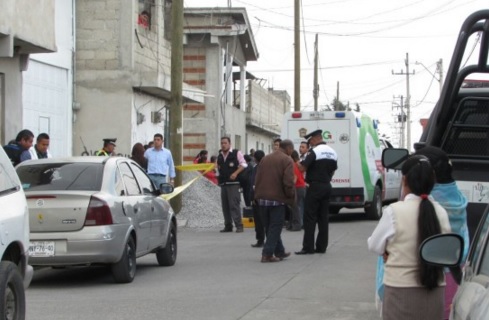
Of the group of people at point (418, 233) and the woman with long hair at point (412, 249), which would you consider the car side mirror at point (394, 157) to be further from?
the woman with long hair at point (412, 249)

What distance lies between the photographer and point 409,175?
5.22 meters

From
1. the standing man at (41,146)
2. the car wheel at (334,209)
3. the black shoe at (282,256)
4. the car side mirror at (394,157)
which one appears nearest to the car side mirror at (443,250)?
the car side mirror at (394,157)

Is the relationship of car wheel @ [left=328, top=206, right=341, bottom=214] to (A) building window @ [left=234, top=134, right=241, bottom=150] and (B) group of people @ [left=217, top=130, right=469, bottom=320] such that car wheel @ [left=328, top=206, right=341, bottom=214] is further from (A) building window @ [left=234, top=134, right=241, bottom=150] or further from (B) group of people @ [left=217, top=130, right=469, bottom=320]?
(B) group of people @ [left=217, top=130, right=469, bottom=320]

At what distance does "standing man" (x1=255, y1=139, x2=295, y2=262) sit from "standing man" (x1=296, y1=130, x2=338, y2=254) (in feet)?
2.79

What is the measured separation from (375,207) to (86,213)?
12.6 metres

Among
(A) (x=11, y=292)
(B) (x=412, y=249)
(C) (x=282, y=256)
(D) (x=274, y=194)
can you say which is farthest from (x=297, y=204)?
(B) (x=412, y=249)

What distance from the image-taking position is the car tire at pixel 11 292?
6.41m

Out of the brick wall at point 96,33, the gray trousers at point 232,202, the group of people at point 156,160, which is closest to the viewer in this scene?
the gray trousers at point 232,202

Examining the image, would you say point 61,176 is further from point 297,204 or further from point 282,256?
point 297,204

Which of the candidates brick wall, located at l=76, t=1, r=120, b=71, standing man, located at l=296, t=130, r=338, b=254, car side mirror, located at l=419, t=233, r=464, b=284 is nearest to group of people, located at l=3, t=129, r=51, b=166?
standing man, located at l=296, t=130, r=338, b=254

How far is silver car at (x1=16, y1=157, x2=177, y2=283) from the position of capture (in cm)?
997

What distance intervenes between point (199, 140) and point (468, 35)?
2639 cm

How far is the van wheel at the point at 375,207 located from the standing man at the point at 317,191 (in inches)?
311

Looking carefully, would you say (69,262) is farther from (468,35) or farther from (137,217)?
(468,35)
